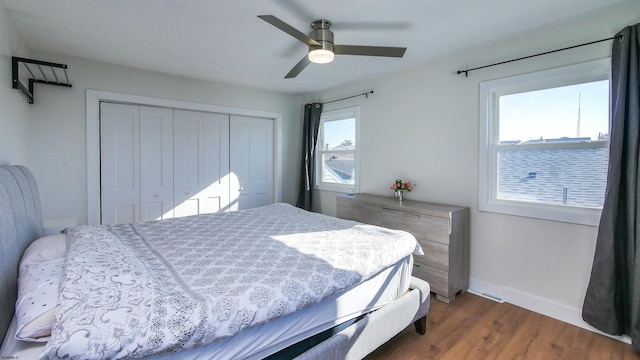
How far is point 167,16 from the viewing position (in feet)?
7.23

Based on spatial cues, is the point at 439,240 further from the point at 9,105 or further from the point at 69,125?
the point at 69,125

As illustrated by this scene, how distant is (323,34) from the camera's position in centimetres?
215

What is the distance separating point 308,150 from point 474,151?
241 centimetres

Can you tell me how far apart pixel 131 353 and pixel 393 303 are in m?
1.43

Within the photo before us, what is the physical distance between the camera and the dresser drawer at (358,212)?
10.7 ft

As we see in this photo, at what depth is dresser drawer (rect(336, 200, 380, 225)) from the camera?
3.25m

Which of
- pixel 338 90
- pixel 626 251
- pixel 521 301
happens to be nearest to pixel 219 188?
pixel 338 90

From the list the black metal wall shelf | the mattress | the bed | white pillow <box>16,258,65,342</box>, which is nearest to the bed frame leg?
the bed

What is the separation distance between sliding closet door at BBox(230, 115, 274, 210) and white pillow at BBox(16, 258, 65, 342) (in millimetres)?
2912

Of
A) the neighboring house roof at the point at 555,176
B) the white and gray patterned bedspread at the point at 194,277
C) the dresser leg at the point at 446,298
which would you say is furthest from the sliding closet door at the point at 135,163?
the neighboring house roof at the point at 555,176

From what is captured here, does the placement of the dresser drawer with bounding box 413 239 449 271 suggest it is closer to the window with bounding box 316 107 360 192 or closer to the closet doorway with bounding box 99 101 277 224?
the window with bounding box 316 107 360 192

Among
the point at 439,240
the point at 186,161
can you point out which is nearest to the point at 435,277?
the point at 439,240

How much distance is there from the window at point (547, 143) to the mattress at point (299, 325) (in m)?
1.39

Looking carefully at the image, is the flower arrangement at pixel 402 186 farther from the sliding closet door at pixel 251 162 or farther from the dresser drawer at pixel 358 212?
the sliding closet door at pixel 251 162
